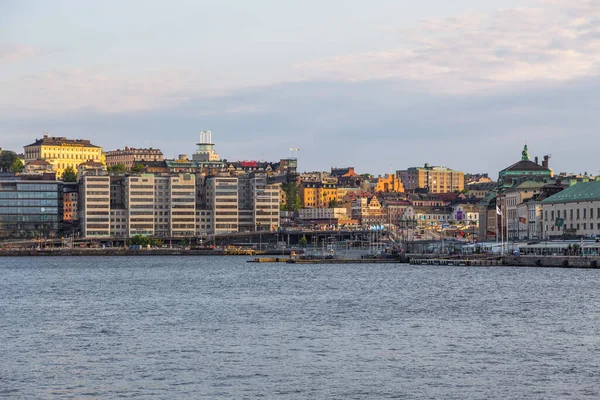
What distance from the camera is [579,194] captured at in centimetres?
11869

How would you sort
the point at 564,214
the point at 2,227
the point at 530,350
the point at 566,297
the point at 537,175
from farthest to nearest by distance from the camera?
the point at 2,227
the point at 537,175
the point at 564,214
the point at 566,297
the point at 530,350

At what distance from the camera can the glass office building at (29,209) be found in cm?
18588

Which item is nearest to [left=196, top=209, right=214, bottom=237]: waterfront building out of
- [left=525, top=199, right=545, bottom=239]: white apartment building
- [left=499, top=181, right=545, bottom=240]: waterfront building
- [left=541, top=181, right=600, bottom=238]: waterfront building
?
[left=499, top=181, right=545, bottom=240]: waterfront building

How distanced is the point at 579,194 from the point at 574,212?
186 centimetres

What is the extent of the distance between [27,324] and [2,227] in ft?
458

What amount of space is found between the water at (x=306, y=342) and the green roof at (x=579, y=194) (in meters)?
40.7

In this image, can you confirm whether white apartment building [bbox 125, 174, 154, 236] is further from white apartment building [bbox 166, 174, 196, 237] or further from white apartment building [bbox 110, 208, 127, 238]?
white apartment building [bbox 166, 174, 196, 237]

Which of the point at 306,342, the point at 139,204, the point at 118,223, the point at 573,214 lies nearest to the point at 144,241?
the point at 118,223

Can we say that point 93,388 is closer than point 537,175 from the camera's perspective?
Yes

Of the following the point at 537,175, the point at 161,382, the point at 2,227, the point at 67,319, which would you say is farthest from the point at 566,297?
the point at 2,227

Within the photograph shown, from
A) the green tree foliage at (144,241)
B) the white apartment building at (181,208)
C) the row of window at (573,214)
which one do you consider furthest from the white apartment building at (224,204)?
the row of window at (573,214)

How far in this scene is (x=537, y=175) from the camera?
160m

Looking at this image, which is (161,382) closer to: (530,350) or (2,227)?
(530,350)

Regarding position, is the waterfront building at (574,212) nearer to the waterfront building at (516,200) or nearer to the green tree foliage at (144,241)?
the waterfront building at (516,200)
